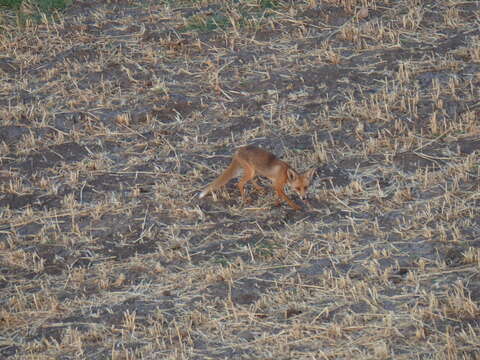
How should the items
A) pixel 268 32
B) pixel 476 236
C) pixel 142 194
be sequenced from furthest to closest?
pixel 268 32, pixel 142 194, pixel 476 236

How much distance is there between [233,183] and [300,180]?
3.32 ft

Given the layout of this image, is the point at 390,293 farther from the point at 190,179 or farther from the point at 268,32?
the point at 268,32

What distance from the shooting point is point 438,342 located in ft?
21.0

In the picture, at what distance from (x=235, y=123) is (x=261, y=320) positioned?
3787mm

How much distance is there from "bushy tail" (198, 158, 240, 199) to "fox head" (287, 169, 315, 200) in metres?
0.57

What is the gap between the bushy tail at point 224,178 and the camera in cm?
901

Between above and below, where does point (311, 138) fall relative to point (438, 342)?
below

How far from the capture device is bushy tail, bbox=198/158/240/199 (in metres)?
9.01

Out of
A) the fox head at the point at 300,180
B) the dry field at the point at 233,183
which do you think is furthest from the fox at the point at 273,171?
the dry field at the point at 233,183

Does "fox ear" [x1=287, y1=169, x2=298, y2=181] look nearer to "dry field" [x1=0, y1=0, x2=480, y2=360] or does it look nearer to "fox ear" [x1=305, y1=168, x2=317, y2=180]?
"fox ear" [x1=305, y1=168, x2=317, y2=180]

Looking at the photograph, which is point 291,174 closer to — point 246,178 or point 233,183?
point 246,178

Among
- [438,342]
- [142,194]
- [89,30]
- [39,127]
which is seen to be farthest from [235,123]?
[438,342]

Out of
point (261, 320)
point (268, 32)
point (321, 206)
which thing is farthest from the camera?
point (268, 32)

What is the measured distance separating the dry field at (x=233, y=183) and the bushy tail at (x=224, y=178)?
12cm
